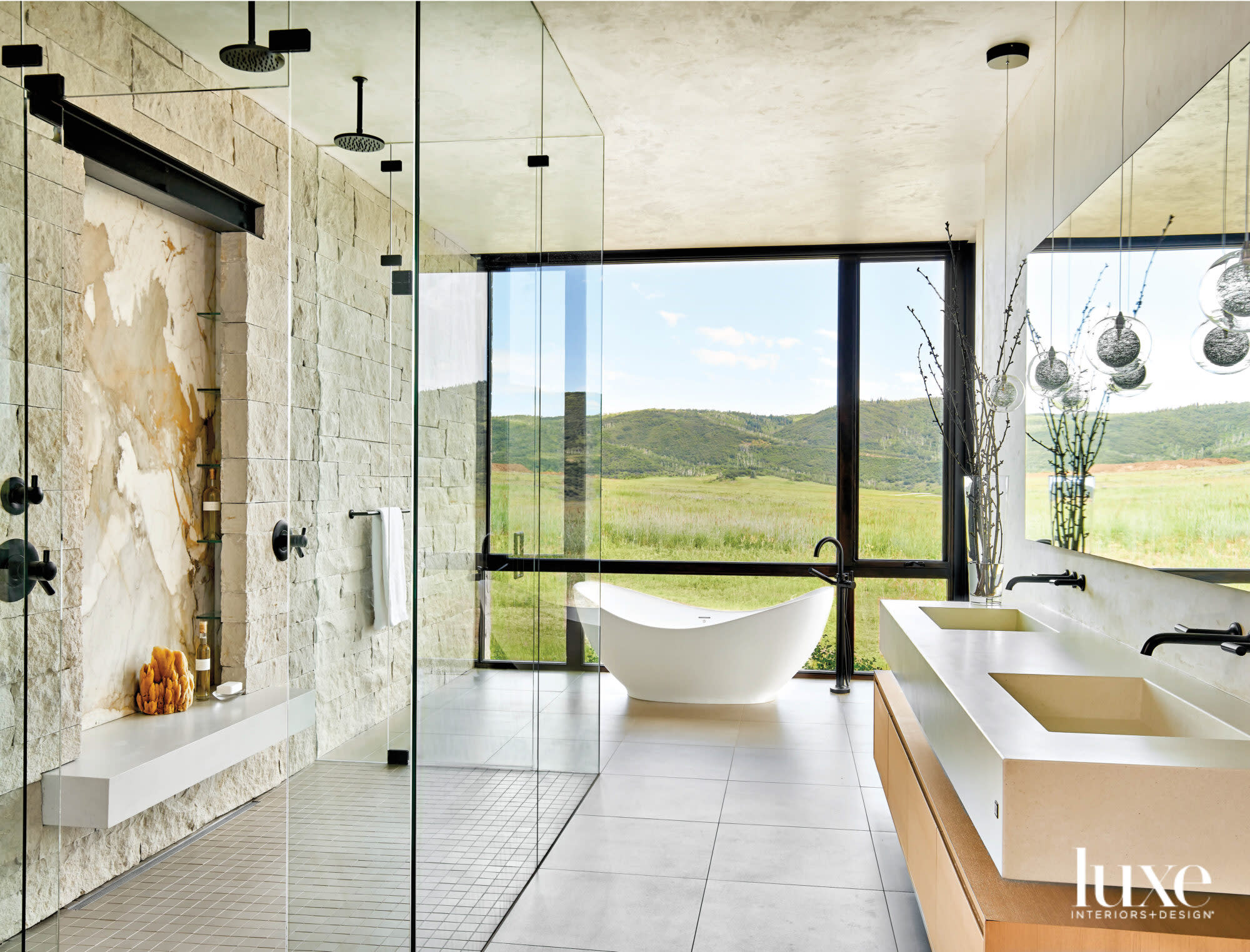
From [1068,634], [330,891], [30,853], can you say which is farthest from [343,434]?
[1068,634]

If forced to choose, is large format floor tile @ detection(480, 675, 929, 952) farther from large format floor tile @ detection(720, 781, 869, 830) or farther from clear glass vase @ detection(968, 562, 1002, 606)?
clear glass vase @ detection(968, 562, 1002, 606)

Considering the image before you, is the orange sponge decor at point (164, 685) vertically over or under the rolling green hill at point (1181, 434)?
under

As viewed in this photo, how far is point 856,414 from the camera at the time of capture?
613 centimetres

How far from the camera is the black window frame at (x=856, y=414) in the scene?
592 cm

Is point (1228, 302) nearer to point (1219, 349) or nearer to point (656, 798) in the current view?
point (1219, 349)

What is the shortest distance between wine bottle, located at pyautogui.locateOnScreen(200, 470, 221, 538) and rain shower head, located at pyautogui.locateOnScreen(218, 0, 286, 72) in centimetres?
153

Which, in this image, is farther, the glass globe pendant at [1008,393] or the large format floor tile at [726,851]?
the glass globe pendant at [1008,393]

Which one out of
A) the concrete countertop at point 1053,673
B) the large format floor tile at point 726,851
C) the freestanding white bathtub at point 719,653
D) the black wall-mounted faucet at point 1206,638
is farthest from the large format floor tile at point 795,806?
the black wall-mounted faucet at point 1206,638

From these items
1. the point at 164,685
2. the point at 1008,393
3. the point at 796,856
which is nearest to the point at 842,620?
the point at 1008,393

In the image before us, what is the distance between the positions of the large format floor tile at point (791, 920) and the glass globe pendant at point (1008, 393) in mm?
1857

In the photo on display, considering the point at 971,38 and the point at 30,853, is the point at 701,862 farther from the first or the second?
the point at 971,38

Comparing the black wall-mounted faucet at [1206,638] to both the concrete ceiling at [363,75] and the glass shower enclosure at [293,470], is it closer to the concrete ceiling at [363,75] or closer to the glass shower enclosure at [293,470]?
the glass shower enclosure at [293,470]

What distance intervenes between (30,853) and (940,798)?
234 cm

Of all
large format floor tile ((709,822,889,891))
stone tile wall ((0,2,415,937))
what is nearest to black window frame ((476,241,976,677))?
large format floor tile ((709,822,889,891))
